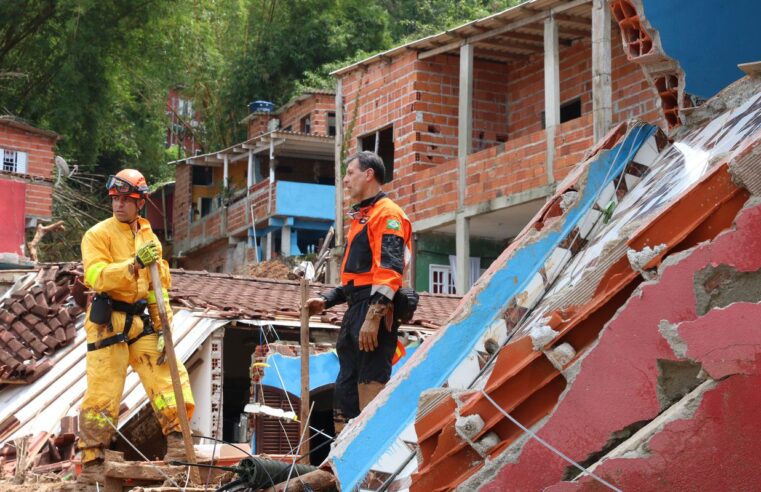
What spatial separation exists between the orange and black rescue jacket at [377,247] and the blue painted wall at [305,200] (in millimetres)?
27106

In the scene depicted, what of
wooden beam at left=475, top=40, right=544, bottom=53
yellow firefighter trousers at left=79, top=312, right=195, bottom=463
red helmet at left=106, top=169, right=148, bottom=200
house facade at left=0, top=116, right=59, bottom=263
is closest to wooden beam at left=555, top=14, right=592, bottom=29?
wooden beam at left=475, top=40, right=544, bottom=53

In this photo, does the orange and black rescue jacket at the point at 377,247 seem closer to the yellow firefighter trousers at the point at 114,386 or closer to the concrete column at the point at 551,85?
the yellow firefighter trousers at the point at 114,386

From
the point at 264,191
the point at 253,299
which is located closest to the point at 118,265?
the point at 253,299

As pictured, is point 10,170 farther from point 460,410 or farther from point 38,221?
point 460,410

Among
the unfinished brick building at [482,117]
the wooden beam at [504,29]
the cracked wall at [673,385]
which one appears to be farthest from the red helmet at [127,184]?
the wooden beam at [504,29]

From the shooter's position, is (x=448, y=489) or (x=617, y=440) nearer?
(x=617, y=440)

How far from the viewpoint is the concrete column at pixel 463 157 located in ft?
73.0

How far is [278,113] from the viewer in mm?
38719

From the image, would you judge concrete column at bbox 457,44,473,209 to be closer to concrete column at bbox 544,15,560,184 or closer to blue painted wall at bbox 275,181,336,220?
concrete column at bbox 544,15,560,184

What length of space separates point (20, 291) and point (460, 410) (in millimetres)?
10641

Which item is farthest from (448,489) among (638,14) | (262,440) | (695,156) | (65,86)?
(65,86)

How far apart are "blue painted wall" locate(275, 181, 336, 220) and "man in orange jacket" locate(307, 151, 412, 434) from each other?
2705 cm

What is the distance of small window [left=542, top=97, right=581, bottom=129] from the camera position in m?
22.8

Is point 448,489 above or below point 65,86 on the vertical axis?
below
